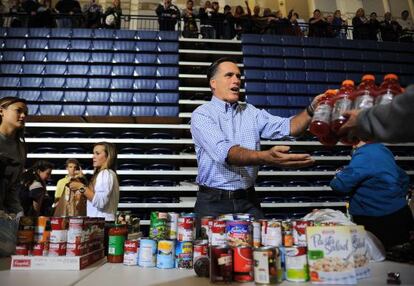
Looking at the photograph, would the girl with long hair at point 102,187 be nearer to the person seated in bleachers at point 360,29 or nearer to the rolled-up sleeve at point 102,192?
the rolled-up sleeve at point 102,192

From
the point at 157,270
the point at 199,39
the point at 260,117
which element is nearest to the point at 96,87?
the point at 199,39

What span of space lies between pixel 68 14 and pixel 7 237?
28.0ft

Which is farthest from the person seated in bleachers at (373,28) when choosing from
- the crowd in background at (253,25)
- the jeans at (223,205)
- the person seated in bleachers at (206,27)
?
the jeans at (223,205)

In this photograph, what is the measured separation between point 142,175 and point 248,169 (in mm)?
5469

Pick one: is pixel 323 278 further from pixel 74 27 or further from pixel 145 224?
pixel 74 27

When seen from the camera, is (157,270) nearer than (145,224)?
Yes

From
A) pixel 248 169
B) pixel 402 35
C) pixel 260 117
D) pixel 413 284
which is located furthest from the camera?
pixel 402 35

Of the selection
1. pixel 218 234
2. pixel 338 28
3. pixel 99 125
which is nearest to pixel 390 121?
pixel 218 234

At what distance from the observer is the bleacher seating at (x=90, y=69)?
761 centimetres

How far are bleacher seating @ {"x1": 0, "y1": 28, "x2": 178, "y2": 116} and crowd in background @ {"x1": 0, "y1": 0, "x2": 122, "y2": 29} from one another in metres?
0.40

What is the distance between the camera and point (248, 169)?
1.89 m

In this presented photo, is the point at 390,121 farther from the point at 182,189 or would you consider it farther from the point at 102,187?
the point at 182,189

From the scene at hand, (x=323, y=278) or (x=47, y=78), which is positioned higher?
(x=47, y=78)

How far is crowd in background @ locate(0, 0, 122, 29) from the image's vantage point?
863 centimetres
